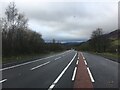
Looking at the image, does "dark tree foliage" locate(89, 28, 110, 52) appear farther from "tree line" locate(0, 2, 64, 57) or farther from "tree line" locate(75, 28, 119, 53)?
"tree line" locate(0, 2, 64, 57)

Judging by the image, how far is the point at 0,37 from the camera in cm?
4325

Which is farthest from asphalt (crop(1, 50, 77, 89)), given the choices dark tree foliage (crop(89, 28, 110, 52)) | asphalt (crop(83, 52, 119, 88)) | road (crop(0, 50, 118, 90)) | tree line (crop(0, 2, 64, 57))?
dark tree foliage (crop(89, 28, 110, 52))

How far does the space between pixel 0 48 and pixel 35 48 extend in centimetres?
2368

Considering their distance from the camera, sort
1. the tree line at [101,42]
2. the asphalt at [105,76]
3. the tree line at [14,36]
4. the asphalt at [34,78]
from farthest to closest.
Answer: the tree line at [101,42]
the tree line at [14,36]
the asphalt at [105,76]
the asphalt at [34,78]

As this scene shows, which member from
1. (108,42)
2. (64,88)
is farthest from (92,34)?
(64,88)

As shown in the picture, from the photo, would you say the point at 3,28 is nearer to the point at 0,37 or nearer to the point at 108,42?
the point at 0,37

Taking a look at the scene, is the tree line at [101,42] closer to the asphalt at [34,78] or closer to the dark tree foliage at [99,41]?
the dark tree foliage at [99,41]

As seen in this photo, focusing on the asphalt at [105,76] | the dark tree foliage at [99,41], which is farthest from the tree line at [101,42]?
the asphalt at [105,76]

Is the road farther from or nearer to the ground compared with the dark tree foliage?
nearer to the ground

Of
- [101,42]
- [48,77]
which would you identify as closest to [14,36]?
[48,77]

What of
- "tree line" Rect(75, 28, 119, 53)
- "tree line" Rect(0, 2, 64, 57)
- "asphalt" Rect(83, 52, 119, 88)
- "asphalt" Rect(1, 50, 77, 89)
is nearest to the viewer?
"asphalt" Rect(1, 50, 77, 89)

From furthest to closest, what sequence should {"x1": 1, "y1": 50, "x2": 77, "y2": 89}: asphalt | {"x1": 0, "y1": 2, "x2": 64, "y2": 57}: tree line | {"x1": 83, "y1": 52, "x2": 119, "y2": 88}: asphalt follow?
{"x1": 0, "y1": 2, "x2": 64, "y2": 57}: tree line, {"x1": 83, "y1": 52, "x2": 119, "y2": 88}: asphalt, {"x1": 1, "y1": 50, "x2": 77, "y2": 89}: asphalt

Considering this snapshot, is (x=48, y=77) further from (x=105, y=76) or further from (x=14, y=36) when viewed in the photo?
(x=14, y=36)

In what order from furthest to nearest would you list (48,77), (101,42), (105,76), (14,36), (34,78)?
(101,42), (14,36), (105,76), (48,77), (34,78)
